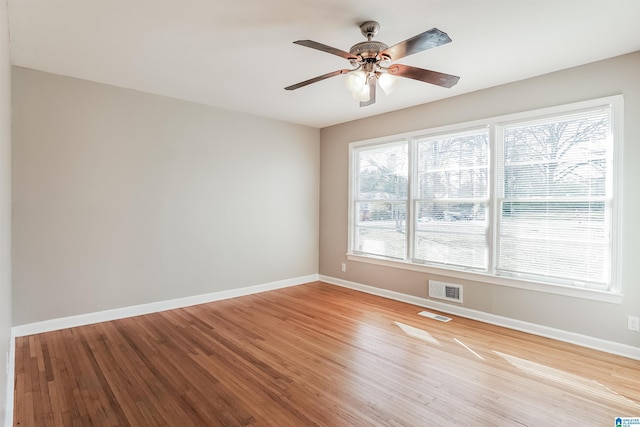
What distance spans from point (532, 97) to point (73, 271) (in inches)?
209

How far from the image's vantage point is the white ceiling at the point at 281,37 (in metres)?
2.34

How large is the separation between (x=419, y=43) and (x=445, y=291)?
3.13 metres

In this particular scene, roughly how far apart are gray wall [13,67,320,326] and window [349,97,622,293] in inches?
67.8

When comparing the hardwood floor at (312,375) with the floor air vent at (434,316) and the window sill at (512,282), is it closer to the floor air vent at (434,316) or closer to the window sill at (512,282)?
the floor air vent at (434,316)

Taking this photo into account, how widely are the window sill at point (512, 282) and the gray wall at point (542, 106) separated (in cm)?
5

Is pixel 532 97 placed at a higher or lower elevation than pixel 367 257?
higher

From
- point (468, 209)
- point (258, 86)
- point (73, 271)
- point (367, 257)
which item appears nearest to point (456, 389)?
point (468, 209)

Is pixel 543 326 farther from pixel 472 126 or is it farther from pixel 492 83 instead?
pixel 492 83

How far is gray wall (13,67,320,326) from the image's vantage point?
3.40 metres

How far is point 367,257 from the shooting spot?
5.23 m

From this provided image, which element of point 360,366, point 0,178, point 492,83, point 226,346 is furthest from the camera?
point 492,83

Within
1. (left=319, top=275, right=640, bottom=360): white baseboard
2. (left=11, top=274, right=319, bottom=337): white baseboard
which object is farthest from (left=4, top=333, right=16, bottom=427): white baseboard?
(left=319, top=275, right=640, bottom=360): white baseboard

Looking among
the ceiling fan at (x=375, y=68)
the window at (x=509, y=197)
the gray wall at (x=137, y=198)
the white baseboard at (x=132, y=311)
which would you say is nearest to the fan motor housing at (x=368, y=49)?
the ceiling fan at (x=375, y=68)

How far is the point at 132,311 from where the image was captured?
398 cm
